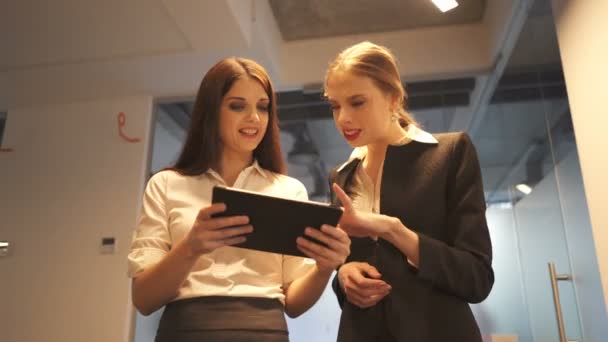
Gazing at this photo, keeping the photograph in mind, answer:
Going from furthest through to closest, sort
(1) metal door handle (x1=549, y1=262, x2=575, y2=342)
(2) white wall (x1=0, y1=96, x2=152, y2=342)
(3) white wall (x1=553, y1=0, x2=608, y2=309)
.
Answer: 1. (2) white wall (x1=0, y1=96, x2=152, y2=342)
2. (1) metal door handle (x1=549, y1=262, x2=575, y2=342)
3. (3) white wall (x1=553, y1=0, x2=608, y2=309)

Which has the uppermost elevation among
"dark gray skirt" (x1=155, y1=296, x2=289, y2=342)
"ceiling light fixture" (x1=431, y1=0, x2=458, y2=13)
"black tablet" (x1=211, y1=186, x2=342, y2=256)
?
"ceiling light fixture" (x1=431, y1=0, x2=458, y2=13)

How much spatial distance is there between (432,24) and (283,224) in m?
2.52

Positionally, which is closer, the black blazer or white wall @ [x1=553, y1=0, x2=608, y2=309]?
the black blazer

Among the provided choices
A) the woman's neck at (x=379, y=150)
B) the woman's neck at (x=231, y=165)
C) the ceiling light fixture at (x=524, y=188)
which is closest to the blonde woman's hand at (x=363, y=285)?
the woman's neck at (x=379, y=150)

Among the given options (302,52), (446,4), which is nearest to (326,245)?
(446,4)

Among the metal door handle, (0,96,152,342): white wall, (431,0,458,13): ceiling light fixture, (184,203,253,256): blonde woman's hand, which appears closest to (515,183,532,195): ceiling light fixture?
the metal door handle

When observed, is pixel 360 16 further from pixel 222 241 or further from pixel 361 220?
pixel 222 241

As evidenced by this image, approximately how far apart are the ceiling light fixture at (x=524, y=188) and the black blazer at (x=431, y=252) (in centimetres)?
129

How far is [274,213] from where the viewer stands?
81 centimetres

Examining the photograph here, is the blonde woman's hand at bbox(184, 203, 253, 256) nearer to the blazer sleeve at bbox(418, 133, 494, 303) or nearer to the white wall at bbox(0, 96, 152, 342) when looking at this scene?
the blazer sleeve at bbox(418, 133, 494, 303)

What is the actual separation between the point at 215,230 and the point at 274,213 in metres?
0.11

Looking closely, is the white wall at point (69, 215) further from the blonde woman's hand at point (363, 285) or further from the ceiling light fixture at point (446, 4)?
the blonde woman's hand at point (363, 285)

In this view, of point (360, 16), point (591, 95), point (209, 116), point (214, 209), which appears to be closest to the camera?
point (214, 209)

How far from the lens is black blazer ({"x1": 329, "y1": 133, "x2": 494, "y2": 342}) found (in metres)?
0.87
